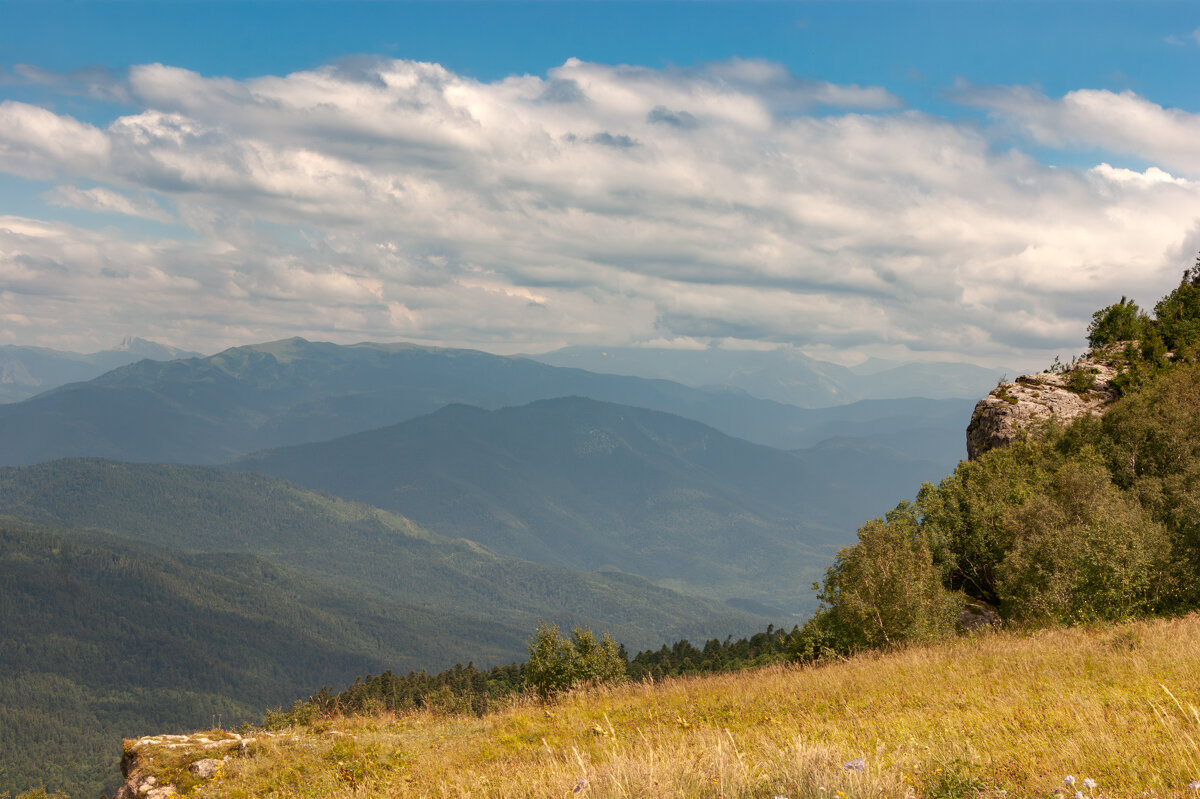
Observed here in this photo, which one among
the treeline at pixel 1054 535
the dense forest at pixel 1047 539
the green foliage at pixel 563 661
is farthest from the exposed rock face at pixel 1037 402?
the green foliage at pixel 563 661

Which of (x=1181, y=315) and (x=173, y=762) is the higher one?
(x=1181, y=315)

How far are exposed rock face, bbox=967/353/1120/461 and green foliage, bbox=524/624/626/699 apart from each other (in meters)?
38.5

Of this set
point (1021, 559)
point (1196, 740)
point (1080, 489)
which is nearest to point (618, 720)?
point (1196, 740)

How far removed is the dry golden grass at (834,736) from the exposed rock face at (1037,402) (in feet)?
130

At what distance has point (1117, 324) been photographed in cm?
6481

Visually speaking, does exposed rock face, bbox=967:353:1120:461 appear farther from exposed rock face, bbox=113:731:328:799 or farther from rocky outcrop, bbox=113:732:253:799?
rocky outcrop, bbox=113:732:253:799

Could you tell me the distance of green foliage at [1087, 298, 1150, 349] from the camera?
6375 centimetres

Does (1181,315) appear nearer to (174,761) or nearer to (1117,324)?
(1117,324)

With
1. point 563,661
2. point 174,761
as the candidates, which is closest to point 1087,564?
point 563,661

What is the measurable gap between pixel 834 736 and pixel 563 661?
24160mm

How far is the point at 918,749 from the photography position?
31.0 ft

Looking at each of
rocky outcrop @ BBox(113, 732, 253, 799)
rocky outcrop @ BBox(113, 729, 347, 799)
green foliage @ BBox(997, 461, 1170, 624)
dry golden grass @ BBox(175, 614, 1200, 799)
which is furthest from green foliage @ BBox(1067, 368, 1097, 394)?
rocky outcrop @ BBox(113, 732, 253, 799)

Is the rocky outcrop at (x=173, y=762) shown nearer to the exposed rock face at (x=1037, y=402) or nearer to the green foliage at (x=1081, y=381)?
the exposed rock face at (x=1037, y=402)

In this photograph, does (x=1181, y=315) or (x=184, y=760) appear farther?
(x=1181, y=315)
